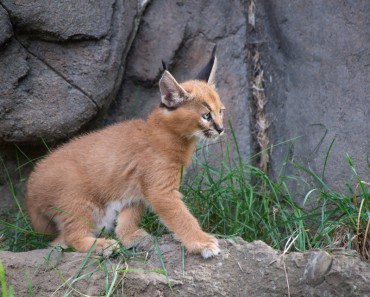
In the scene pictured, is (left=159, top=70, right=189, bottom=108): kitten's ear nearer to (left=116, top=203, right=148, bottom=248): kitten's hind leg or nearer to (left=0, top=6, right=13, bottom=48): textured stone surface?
(left=116, top=203, right=148, bottom=248): kitten's hind leg

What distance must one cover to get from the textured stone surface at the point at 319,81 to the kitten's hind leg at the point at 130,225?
158 cm

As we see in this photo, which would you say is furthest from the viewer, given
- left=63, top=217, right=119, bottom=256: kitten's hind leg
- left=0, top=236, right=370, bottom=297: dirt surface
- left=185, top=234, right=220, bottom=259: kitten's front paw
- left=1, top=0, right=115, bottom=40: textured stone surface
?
left=1, top=0, right=115, bottom=40: textured stone surface

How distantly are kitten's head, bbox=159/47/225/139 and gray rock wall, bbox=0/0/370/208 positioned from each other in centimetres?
100

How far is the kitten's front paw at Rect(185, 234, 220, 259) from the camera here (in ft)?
16.3

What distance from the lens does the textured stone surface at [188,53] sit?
6.87 meters

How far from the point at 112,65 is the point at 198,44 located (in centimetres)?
103

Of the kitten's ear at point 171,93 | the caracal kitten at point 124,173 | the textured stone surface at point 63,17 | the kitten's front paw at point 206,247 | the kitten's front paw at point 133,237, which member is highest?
the textured stone surface at point 63,17

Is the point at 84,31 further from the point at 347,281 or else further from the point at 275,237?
the point at 347,281

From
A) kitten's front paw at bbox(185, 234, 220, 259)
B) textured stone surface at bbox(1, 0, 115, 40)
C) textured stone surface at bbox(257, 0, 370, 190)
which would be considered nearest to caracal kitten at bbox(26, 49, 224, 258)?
kitten's front paw at bbox(185, 234, 220, 259)

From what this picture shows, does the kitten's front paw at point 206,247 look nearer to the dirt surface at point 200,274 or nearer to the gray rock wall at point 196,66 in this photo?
the dirt surface at point 200,274

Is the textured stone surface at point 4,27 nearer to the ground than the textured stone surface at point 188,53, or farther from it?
farther from it

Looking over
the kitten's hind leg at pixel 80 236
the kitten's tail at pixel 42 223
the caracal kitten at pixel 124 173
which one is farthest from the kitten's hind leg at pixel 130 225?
the kitten's tail at pixel 42 223

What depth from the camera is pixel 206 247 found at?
16.4 feet

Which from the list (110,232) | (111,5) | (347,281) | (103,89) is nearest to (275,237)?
(347,281)
